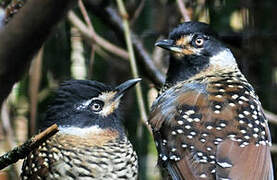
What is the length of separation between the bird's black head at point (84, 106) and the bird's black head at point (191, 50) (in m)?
0.33

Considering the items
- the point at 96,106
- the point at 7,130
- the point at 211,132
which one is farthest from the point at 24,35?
the point at 7,130

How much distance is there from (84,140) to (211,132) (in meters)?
0.56

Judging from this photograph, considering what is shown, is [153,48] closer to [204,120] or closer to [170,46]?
[170,46]

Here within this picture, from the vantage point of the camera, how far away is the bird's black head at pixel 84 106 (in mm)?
2670

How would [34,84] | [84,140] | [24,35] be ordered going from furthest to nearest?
[34,84] < [84,140] < [24,35]

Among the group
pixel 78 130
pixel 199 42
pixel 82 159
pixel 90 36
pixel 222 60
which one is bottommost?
pixel 82 159

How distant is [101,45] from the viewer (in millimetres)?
3842

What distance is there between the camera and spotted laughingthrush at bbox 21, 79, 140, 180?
2.54 m

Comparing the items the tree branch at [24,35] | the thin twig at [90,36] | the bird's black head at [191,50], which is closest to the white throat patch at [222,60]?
the bird's black head at [191,50]

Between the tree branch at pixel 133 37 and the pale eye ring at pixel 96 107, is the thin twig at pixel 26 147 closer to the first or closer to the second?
the pale eye ring at pixel 96 107

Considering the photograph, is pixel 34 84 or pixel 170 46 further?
pixel 34 84

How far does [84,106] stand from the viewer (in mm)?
2691

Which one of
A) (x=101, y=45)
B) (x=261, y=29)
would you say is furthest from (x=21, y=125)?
(x=261, y=29)

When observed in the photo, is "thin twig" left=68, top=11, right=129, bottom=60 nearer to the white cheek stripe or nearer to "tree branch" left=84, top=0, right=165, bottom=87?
"tree branch" left=84, top=0, right=165, bottom=87
